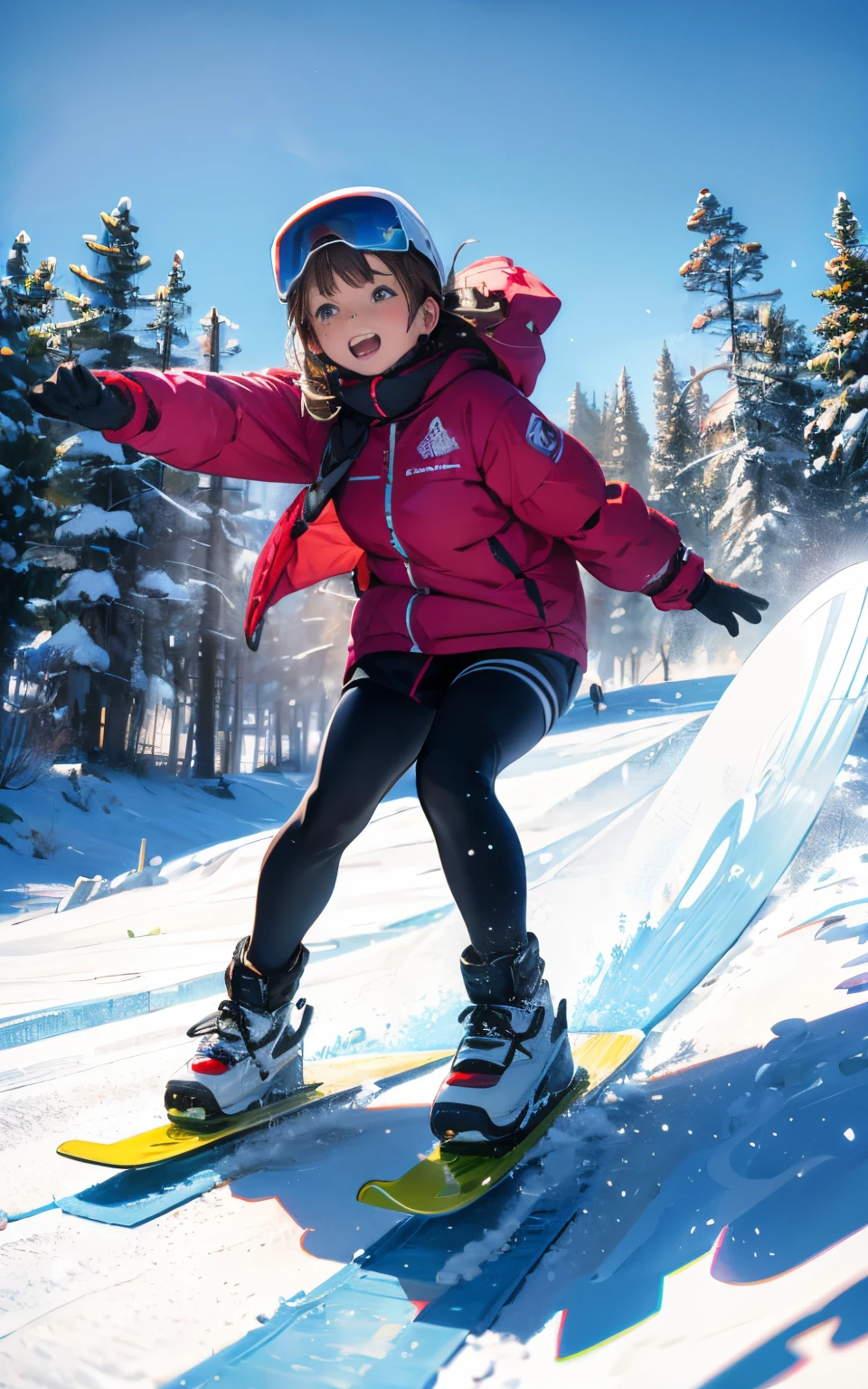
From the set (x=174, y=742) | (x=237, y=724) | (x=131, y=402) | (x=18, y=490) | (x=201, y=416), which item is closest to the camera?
(x=131, y=402)

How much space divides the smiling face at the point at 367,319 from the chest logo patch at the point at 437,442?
7.8 inches

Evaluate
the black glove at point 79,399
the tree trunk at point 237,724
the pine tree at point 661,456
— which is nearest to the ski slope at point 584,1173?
the black glove at point 79,399

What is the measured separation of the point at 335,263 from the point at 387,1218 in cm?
188

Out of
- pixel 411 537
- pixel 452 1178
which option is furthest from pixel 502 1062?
pixel 411 537

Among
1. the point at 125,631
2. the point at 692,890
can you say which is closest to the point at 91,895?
the point at 125,631

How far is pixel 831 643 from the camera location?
9.27 feet

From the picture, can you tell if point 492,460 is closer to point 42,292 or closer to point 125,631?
point 125,631

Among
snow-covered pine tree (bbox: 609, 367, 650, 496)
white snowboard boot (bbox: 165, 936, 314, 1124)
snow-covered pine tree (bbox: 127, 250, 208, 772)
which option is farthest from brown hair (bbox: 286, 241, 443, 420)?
snow-covered pine tree (bbox: 609, 367, 650, 496)

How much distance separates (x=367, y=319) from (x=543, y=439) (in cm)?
48

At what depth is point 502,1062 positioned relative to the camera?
1.62m

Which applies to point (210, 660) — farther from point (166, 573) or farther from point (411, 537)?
point (411, 537)

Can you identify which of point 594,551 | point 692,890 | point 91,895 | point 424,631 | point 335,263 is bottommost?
point 91,895

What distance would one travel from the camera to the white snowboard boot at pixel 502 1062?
5.08 feet

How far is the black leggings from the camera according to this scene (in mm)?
1650
